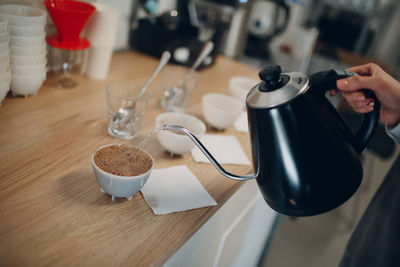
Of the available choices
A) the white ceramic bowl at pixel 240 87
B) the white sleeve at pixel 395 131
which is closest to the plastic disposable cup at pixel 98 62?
the white ceramic bowl at pixel 240 87

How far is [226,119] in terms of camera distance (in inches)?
37.3

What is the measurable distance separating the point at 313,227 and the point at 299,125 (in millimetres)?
1622

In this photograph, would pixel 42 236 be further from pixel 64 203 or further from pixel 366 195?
pixel 366 195

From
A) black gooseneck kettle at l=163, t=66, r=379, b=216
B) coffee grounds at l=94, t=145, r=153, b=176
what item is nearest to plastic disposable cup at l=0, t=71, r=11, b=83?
coffee grounds at l=94, t=145, r=153, b=176

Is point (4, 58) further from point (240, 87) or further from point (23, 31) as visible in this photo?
point (240, 87)

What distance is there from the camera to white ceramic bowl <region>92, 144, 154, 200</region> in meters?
0.57

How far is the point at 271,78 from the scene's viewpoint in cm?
55

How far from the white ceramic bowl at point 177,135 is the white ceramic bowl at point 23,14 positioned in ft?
1.36

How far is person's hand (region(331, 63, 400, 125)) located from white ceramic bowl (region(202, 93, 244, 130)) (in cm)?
34

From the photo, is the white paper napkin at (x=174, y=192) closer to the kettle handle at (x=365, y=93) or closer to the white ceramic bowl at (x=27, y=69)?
the kettle handle at (x=365, y=93)

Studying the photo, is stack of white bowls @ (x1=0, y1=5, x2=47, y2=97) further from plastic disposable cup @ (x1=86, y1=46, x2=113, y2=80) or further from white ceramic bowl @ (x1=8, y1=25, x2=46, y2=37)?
plastic disposable cup @ (x1=86, y1=46, x2=113, y2=80)

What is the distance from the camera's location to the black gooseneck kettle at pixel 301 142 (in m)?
0.54

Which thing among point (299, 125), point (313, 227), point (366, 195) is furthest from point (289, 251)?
point (299, 125)

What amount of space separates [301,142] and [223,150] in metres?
0.37
